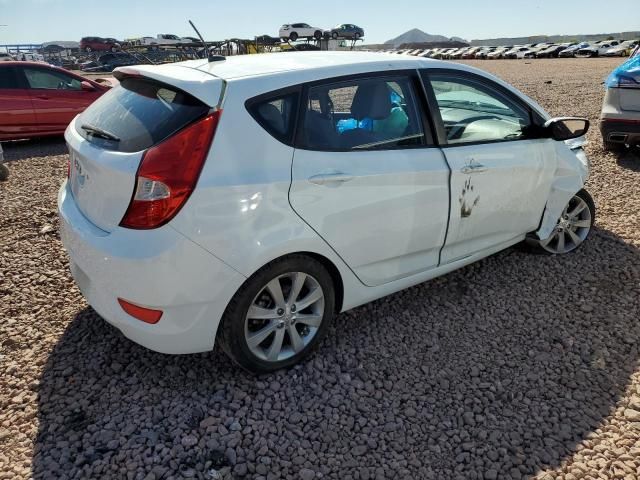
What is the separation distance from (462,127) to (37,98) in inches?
314

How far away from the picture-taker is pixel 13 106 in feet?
27.5

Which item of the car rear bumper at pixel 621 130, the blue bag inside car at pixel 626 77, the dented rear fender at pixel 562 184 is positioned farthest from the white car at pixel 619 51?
the dented rear fender at pixel 562 184

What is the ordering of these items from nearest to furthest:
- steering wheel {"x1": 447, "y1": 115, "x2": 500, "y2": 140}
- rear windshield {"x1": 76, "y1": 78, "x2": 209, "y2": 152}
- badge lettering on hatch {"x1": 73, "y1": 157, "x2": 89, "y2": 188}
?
1. rear windshield {"x1": 76, "y1": 78, "x2": 209, "y2": 152}
2. badge lettering on hatch {"x1": 73, "y1": 157, "x2": 89, "y2": 188}
3. steering wheel {"x1": 447, "y1": 115, "x2": 500, "y2": 140}

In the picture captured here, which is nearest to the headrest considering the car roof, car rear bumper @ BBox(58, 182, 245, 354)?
the car roof

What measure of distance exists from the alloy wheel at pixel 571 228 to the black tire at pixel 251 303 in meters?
2.21

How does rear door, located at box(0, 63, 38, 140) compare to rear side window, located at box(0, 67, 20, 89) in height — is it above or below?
below

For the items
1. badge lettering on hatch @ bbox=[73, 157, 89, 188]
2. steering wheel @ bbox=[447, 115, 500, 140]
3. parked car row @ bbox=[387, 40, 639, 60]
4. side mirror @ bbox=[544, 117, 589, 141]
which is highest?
steering wheel @ bbox=[447, 115, 500, 140]

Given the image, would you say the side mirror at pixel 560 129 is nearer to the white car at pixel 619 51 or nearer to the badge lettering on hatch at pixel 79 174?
the badge lettering on hatch at pixel 79 174

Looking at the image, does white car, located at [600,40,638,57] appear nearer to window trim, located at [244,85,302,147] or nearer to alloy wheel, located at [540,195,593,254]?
alloy wheel, located at [540,195,593,254]

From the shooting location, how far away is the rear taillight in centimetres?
224

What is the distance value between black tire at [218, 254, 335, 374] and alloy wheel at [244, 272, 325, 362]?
25 mm

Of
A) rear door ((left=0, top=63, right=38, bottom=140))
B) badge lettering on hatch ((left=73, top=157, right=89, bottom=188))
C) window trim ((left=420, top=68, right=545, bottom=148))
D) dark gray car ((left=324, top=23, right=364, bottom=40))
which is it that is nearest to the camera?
badge lettering on hatch ((left=73, top=157, right=89, bottom=188))

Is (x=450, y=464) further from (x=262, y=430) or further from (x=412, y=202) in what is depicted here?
(x=412, y=202)

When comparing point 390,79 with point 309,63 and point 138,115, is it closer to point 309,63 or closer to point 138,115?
point 309,63
